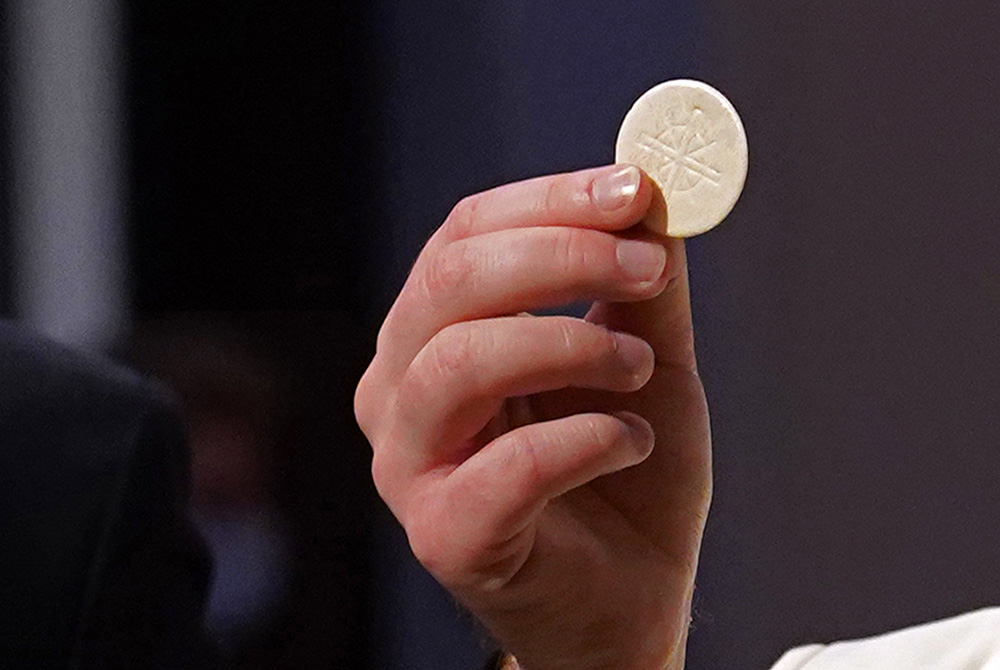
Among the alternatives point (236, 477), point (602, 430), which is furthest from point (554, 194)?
point (236, 477)

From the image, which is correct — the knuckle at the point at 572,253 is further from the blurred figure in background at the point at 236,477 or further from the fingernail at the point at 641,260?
the blurred figure in background at the point at 236,477

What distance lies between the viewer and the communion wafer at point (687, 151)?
62cm

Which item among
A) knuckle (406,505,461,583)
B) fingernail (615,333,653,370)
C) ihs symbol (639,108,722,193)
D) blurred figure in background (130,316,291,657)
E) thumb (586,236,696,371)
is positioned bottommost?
blurred figure in background (130,316,291,657)

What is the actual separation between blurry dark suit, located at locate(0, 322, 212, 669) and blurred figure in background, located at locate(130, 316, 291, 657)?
0.22 feet

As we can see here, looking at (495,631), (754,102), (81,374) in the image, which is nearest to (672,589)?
(495,631)

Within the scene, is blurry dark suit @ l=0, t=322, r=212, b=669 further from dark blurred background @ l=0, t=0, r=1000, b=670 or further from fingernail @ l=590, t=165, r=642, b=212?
fingernail @ l=590, t=165, r=642, b=212

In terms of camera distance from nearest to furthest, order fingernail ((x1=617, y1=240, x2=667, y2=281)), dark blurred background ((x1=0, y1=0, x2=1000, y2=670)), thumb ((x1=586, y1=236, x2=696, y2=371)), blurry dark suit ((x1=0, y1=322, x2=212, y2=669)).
Result: fingernail ((x1=617, y1=240, x2=667, y2=281)) → thumb ((x1=586, y1=236, x2=696, y2=371)) → blurry dark suit ((x1=0, y1=322, x2=212, y2=669)) → dark blurred background ((x1=0, y1=0, x2=1000, y2=670))

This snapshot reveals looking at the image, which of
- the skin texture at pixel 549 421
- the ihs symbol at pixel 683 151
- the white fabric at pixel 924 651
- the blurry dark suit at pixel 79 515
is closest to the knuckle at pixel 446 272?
the skin texture at pixel 549 421

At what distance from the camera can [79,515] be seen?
4.08 ft

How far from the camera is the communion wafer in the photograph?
2.05 feet

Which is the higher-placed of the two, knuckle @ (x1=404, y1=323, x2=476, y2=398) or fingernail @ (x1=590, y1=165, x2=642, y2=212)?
fingernail @ (x1=590, y1=165, x2=642, y2=212)

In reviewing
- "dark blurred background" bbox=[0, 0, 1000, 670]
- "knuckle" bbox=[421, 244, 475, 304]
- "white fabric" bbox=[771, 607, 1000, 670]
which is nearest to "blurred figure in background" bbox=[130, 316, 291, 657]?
"dark blurred background" bbox=[0, 0, 1000, 670]

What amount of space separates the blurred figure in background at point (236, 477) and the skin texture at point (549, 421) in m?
0.72

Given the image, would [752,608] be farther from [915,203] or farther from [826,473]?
[915,203]
